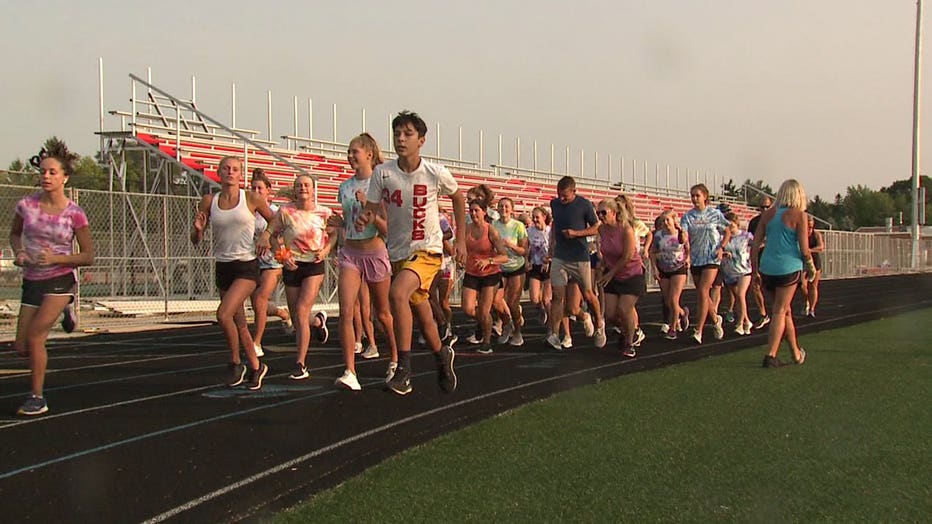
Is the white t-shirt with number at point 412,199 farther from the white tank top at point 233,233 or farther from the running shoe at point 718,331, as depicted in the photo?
the running shoe at point 718,331

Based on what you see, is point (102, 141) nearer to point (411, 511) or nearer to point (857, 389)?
point (857, 389)

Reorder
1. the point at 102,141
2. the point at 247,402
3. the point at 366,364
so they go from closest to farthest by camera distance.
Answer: the point at 247,402
the point at 366,364
the point at 102,141

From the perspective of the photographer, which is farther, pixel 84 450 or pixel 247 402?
pixel 247 402

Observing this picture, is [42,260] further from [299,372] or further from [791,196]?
[791,196]

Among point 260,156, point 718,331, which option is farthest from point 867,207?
point 718,331

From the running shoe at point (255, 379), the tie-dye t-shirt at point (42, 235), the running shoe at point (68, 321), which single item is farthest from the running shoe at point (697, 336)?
the tie-dye t-shirt at point (42, 235)

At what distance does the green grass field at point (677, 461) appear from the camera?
15.5 feet

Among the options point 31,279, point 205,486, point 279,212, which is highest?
point 279,212

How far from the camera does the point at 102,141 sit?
2616 centimetres

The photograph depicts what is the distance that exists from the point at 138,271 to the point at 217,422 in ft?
49.7

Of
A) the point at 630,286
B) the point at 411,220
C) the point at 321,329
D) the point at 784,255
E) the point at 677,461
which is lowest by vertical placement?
the point at 677,461

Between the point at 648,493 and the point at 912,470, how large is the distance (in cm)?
159

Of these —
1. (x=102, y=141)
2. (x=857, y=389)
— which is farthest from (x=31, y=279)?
(x=102, y=141)

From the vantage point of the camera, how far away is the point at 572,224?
39.4ft
